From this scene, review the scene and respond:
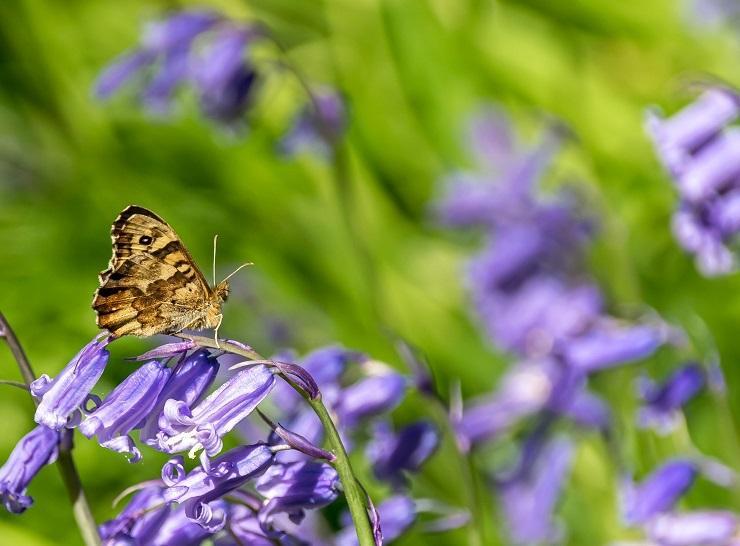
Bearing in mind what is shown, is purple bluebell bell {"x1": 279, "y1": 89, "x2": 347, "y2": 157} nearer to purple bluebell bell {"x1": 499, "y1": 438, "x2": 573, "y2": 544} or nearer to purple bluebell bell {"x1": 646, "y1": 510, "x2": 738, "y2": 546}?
purple bluebell bell {"x1": 499, "y1": 438, "x2": 573, "y2": 544}

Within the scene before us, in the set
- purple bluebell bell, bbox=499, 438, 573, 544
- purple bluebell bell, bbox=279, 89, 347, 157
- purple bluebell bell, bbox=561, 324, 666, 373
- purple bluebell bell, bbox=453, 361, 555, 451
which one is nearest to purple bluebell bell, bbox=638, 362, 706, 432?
purple bluebell bell, bbox=561, 324, 666, 373

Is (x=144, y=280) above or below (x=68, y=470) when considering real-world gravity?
above

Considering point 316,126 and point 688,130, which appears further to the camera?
point 316,126

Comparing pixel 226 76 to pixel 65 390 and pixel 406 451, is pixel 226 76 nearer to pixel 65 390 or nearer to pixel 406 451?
pixel 406 451

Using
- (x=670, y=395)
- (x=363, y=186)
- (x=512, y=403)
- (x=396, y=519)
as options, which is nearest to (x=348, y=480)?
(x=396, y=519)

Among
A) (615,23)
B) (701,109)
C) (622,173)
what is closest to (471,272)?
(622,173)
